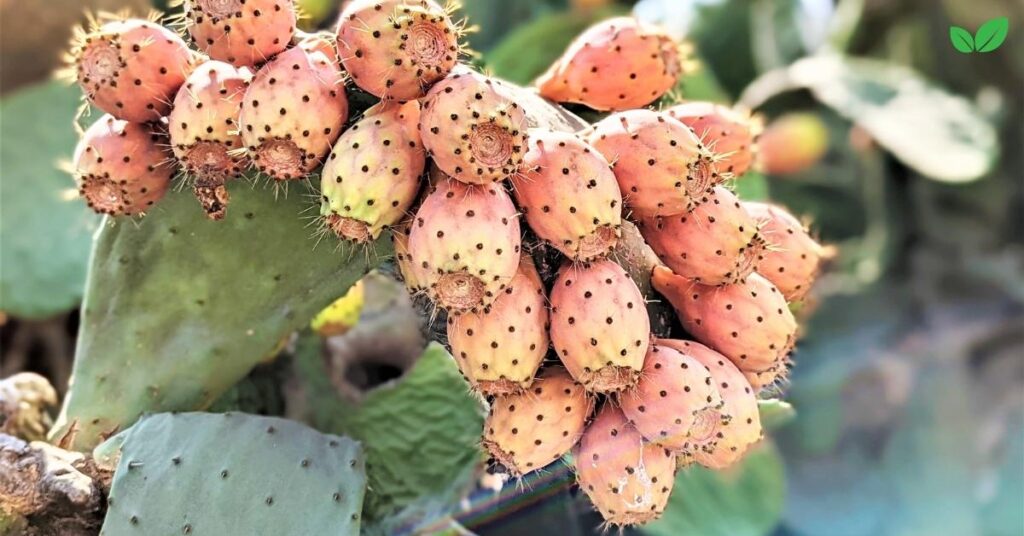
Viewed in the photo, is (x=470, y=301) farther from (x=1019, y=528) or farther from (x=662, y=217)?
(x=1019, y=528)

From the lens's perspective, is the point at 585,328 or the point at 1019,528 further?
the point at 1019,528

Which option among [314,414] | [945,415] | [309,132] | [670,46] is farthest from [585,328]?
[945,415]

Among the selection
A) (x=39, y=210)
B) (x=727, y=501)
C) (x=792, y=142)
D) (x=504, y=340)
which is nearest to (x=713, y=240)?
(x=504, y=340)

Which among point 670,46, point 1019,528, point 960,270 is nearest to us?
point 670,46

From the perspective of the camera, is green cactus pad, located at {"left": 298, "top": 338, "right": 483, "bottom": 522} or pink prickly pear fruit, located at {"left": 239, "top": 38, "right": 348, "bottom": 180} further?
green cactus pad, located at {"left": 298, "top": 338, "right": 483, "bottom": 522}

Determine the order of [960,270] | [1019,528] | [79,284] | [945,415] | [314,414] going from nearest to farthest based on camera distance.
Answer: [314,414] → [79,284] → [1019,528] → [945,415] → [960,270]

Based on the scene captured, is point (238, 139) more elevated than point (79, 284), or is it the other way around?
point (238, 139)

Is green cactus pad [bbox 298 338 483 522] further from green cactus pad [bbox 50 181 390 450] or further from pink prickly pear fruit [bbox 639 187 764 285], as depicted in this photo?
pink prickly pear fruit [bbox 639 187 764 285]

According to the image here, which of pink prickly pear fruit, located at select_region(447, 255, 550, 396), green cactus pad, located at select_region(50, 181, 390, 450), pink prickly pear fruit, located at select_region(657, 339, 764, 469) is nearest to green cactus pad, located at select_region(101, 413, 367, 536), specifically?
green cactus pad, located at select_region(50, 181, 390, 450)
